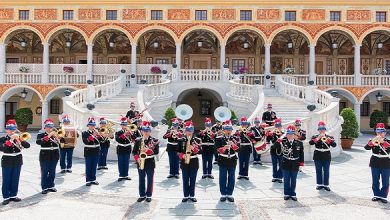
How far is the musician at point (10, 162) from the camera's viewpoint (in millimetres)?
8727

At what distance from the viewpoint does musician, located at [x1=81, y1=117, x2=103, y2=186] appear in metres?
10.5

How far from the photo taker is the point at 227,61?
32688 millimetres

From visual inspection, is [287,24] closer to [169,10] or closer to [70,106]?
[169,10]

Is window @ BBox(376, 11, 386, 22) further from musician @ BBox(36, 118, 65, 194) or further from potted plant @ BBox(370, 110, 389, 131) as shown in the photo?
musician @ BBox(36, 118, 65, 194)

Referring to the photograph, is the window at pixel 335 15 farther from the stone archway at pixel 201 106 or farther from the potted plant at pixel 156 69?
the potted plant at pixel 156 69

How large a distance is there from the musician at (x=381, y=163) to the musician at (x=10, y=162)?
28.7ft

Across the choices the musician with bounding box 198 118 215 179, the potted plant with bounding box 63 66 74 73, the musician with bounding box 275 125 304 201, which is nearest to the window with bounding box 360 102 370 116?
the potted plant with bounding box 63 66 74 73

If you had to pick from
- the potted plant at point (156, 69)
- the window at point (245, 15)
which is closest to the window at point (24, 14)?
the potted plant at point (156, 69)

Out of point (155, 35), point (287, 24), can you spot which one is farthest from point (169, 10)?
point (287, 24)

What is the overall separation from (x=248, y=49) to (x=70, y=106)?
2005 centimetres

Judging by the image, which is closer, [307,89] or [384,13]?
[307,89]

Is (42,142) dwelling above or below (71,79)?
below

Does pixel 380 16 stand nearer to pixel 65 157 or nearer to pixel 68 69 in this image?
pixel 68 69

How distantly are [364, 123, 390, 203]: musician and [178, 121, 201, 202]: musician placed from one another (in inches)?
174
